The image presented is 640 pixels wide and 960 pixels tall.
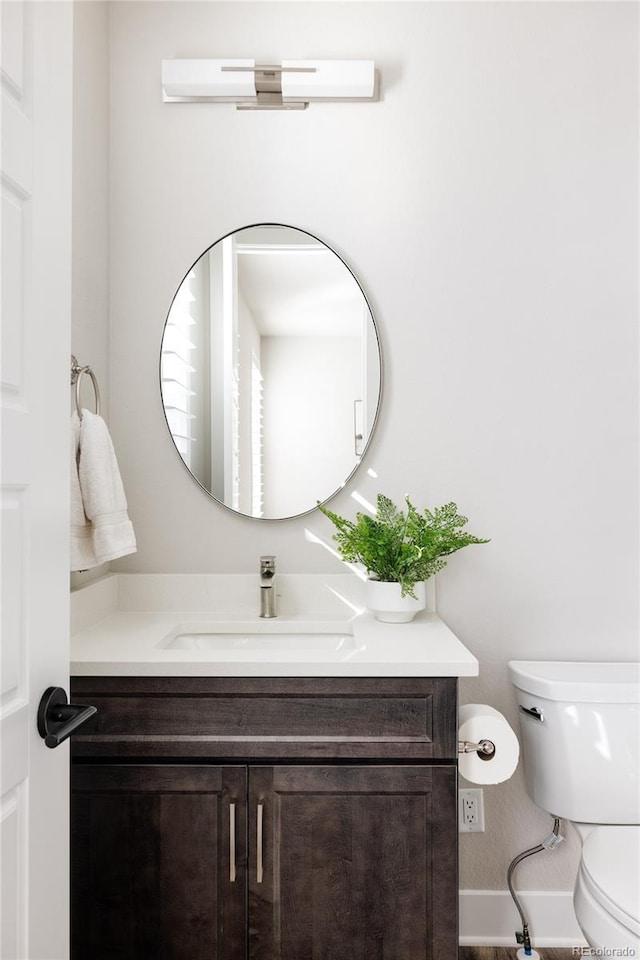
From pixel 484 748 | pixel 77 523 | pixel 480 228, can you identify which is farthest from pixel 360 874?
pixel 480 228

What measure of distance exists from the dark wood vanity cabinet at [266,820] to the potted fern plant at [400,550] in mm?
338

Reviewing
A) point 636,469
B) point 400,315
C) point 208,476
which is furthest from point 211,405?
point 636,469

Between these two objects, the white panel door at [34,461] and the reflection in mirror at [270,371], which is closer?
the white panel door at [34,461]

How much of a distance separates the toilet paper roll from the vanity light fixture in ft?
5.36

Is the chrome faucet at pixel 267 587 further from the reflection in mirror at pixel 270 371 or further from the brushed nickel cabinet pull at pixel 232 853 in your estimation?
the brushed nickel cabinet pull at pixel 232 853

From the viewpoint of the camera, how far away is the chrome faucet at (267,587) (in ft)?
6.06

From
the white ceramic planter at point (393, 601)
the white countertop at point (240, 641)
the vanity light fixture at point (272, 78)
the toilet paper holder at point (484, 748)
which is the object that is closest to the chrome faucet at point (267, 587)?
the white countertop at point (240, 641)

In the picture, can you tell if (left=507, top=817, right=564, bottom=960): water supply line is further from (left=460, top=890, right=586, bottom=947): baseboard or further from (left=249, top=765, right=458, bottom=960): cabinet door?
(left=249, top=765, right=458, bottom=960): cabinet door

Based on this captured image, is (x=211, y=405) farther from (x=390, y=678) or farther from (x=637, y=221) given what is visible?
(x=637, y=221)

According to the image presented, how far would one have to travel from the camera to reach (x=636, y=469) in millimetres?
1920

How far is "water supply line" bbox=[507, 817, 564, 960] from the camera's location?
1770 mm

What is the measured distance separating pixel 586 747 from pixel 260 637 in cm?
84

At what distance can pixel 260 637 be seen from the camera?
5.89ft

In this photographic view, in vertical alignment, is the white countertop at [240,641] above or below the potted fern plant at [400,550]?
below
